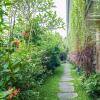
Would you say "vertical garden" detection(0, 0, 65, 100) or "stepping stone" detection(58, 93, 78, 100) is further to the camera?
"stepping stone" detection(58, 93, 78, 100)

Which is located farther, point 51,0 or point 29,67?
point 51,0

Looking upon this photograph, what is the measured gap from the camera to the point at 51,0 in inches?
456

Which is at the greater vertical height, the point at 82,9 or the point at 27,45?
the point at 82,9

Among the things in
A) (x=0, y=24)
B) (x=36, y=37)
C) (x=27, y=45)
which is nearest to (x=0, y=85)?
(x=0, y=24)

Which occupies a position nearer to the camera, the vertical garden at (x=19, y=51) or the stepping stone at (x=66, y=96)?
the vertical garden at (x=19, y=51)

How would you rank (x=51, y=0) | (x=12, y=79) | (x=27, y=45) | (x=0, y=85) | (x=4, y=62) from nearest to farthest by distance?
1. (x=0, y=85)
2. (x=4, y=62)
3. (x=12, y=79)
4. (x=27, y=45)
5. (x=51, y=0)

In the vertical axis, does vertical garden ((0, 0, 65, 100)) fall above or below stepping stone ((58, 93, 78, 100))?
above

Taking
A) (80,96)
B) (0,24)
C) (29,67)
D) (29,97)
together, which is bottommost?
(80,96)

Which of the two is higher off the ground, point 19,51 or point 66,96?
point 19,51

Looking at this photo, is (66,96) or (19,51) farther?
(66,96)

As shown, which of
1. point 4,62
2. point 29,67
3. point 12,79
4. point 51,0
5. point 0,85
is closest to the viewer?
point 0,85

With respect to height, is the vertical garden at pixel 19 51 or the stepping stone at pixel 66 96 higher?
the vertical garden at pixel 19 51

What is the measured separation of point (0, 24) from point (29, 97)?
2.43 m

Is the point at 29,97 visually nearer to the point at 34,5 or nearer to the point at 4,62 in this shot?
the point at 4,62
